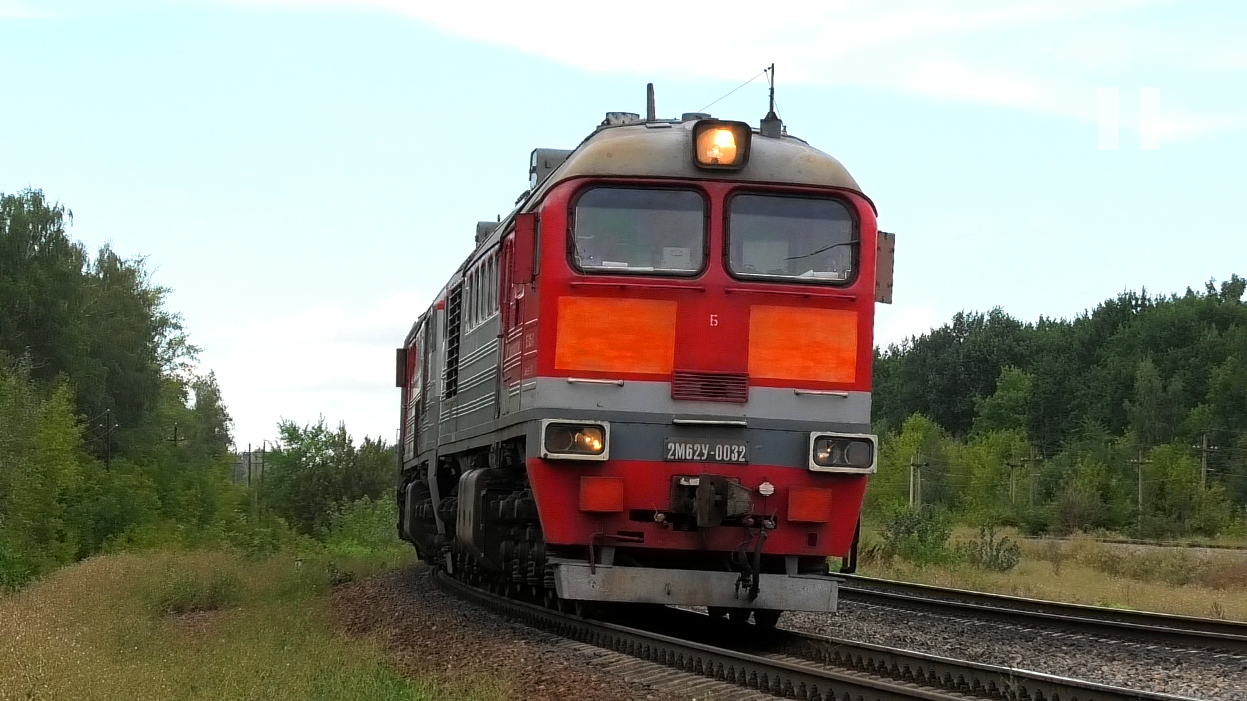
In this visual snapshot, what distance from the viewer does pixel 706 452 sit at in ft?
33.8

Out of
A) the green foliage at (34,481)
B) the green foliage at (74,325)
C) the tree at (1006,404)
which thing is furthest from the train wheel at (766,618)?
the tree at (1006,404)

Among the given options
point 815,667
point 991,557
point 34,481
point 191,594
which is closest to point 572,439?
point 815,667

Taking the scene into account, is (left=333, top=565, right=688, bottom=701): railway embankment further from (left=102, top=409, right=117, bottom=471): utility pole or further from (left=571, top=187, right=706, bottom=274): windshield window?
(left=102, top=409, right=117, bottom=471): utility pole

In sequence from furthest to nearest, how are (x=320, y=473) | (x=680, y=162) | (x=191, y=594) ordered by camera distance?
(x=320, y=473) → (x=191, y=594) → (x=680, y=162)

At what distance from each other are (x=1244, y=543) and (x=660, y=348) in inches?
1367

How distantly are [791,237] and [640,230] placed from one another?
1113mm

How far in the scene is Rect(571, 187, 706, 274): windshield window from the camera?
10.5 metres

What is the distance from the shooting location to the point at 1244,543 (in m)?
40.3

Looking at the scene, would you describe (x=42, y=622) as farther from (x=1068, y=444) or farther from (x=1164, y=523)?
(x=1068, y=444)

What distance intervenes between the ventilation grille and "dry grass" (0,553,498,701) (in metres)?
2.79

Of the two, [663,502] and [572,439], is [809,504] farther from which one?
[572,439]

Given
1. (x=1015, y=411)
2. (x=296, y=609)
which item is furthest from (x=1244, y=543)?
(x=1015, y=411)

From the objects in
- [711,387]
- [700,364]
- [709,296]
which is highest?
[709,296]

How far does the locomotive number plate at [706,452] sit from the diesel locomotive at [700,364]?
14 millimetres
